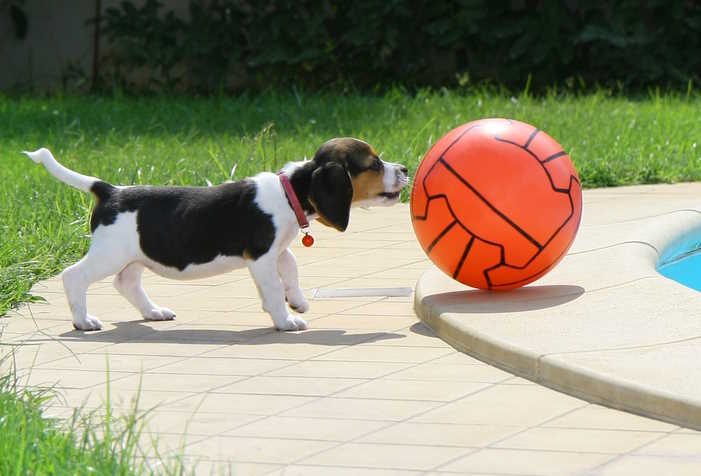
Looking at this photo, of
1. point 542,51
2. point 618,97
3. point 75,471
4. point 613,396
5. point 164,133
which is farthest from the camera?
point 542,51

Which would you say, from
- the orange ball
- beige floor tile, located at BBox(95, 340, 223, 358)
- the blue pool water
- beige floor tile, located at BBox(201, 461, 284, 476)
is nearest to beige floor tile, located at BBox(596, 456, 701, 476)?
beige floor tile, located at BBox(201, 461, 284, 476)

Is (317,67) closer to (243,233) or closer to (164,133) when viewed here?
(164,133)

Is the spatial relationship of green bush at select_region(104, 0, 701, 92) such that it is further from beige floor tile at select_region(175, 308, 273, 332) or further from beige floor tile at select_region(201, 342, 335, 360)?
beige floor tile at select_region(201, 342, 335, 360)

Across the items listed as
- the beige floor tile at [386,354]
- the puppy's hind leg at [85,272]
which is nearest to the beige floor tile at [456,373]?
the beige floor tile at [386,354]

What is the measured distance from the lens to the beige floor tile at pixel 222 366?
5.12 m

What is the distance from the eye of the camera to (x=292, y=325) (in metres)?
5.87

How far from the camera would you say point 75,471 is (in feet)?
11.5

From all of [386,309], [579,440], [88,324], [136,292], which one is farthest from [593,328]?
[88,324]

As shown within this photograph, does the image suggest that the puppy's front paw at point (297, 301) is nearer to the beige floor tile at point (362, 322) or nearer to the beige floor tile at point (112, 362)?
the beige floor tile at point (362, 322)

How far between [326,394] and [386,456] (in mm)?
800

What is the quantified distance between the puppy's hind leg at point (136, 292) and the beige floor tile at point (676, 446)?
9.75 feet

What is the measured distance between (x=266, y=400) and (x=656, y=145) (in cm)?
728

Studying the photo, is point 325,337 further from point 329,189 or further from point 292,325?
point 329,189

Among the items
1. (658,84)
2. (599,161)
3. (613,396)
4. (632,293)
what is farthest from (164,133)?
(613,396)
